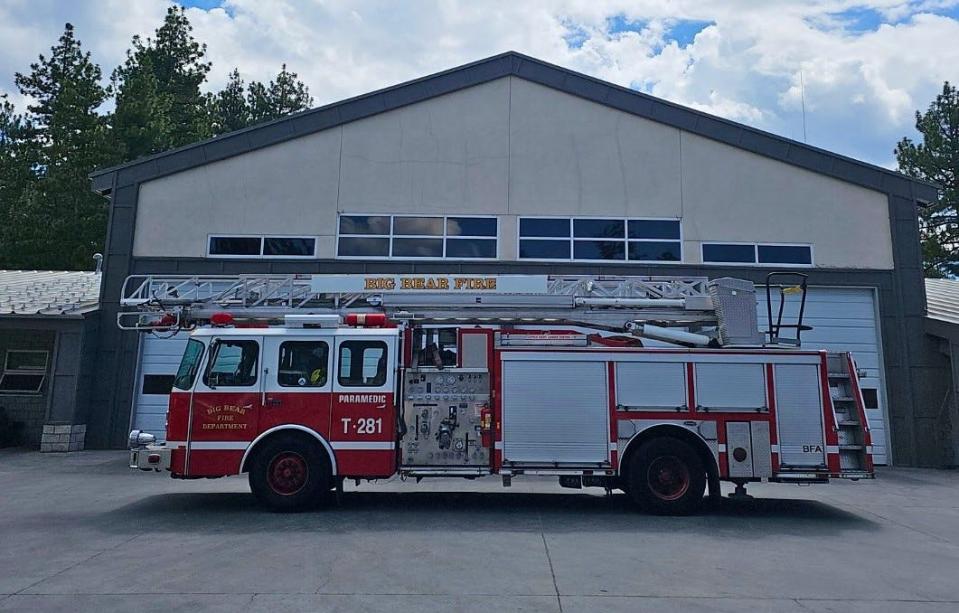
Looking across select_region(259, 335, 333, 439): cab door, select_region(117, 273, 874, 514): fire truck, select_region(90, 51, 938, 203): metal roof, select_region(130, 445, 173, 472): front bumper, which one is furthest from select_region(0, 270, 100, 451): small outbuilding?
select_region(259, 335, 333, 439): cab door

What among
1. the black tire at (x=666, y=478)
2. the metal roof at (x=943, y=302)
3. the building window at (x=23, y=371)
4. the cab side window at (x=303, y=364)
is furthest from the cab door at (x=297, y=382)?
the metal roof at (x=943, y=302)

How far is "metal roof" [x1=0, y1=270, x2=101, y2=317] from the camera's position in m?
15.3

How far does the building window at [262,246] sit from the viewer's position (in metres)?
16.2

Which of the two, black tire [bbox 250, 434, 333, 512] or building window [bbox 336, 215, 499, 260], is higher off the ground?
building window [bbox 336, 215, 499, 260]

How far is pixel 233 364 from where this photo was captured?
30.5 feet

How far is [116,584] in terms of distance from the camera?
5.95m

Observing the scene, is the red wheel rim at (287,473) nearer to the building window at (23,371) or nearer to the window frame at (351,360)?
the window frame at (351,360)

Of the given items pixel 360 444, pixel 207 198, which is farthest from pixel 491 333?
pixel 207 198

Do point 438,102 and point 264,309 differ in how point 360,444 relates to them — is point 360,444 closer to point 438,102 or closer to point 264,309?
point 264,309

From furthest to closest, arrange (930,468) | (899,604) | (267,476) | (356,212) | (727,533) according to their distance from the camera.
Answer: (356,212)
(930,468)
(267,476)
(727,533)
(899,604)

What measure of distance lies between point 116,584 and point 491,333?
5431mm

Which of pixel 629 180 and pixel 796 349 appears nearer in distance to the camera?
pixel 796 349

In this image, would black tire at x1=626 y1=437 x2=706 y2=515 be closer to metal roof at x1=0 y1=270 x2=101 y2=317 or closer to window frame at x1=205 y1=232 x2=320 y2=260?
window frame at x1=205 y1=232 x2=320 y2=260

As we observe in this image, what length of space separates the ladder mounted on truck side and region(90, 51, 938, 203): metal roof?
7.79 m
